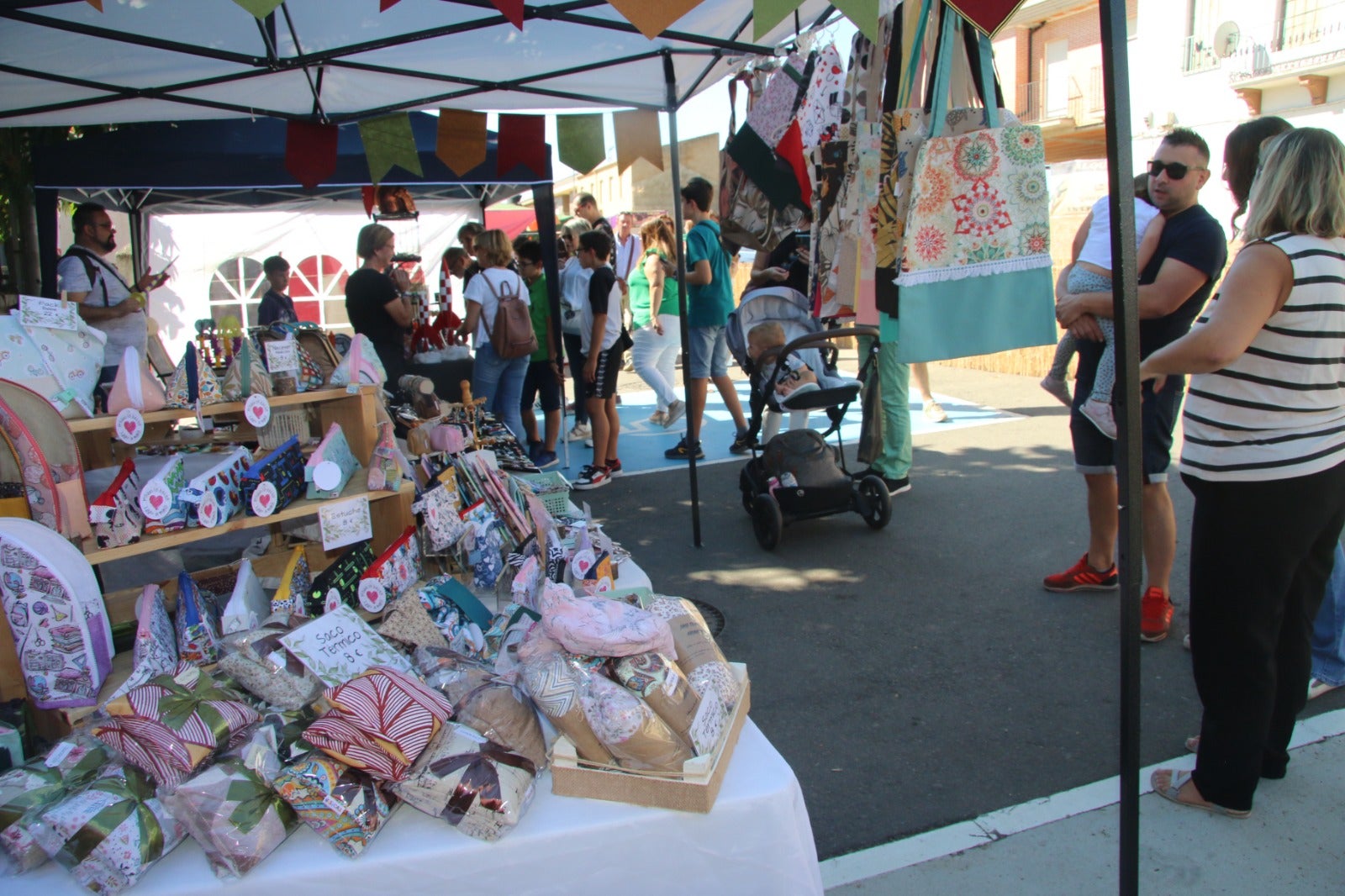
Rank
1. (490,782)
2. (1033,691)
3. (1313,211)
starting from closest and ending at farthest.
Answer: (490,782)
(1313,211)
(1033,691)

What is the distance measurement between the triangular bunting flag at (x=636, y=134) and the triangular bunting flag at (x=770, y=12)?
325 cm

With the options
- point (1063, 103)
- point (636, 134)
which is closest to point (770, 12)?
point (636, 134)

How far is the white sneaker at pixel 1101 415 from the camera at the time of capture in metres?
3.34

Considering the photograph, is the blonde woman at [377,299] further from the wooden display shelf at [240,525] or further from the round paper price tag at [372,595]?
the round paper price tag at [372,595]

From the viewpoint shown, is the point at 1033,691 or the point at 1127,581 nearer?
the point at 1127,581

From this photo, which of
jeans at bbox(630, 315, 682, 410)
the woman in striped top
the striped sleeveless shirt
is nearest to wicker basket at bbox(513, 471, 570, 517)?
the woman in striped top

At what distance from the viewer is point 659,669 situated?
1642mm

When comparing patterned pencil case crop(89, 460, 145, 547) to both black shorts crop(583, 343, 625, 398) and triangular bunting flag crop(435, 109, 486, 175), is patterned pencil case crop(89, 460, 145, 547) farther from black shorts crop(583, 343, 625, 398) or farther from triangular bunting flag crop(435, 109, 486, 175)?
black shorts crop(583, 343, 625, 398)

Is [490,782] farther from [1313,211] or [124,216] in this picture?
[124,216]

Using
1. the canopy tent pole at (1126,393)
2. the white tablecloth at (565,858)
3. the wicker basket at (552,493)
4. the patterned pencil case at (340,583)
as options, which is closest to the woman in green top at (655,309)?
the wicker basket at (552,493)

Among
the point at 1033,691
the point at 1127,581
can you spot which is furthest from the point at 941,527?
the point at 1127,581

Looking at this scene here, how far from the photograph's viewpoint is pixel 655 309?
700 centimetres

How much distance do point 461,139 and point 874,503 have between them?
10.7 feet

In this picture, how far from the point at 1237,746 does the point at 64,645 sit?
2923mm
